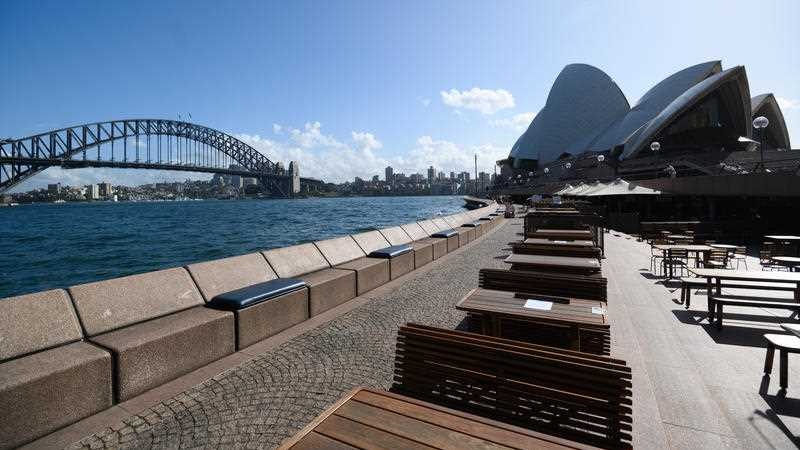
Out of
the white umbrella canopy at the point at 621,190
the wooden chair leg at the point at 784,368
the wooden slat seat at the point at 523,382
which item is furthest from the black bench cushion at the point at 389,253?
the white umbrella canopy at the point at 621,190

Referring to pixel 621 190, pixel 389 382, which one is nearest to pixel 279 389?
pixel 389 382

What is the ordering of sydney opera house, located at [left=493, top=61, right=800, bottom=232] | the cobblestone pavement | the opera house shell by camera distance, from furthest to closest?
the opera house shell → sydney opera house, located at [left=493, top=61, right=800, bottom=232] → the cobblestone pavement

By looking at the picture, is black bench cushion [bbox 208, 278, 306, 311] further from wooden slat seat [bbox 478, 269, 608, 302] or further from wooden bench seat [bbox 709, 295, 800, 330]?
wooden bench seat [bbox 709, 295, 800, 330]

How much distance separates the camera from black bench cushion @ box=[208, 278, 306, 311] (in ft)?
15.9

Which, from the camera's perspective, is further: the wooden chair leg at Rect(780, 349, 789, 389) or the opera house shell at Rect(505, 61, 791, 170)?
the opera house shell at Rect(505, 61, 791, 170)

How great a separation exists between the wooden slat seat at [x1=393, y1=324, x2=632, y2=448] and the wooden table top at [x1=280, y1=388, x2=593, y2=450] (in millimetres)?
442

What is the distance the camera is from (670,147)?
54.6 meters

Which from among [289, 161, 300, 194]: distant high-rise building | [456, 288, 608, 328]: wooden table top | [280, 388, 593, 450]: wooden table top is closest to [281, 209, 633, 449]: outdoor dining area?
[280, 388, 593, 450]: wooden table top

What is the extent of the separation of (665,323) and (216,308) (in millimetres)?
6475

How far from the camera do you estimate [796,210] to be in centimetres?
1556

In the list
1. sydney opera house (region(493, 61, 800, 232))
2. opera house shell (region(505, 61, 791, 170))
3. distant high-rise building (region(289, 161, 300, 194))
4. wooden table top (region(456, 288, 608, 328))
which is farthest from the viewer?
distant high-rise building (region(289, 161, 300, 194))

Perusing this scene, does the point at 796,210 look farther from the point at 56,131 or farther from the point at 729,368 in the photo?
the point at 56,131

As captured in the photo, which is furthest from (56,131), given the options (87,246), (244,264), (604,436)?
(604,436)

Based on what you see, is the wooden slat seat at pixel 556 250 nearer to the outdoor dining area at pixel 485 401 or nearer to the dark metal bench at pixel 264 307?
the outdoor dining area at pixel 485 401
